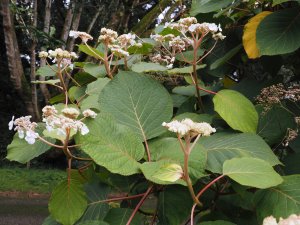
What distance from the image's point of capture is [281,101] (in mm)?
835

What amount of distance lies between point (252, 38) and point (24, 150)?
0.53m

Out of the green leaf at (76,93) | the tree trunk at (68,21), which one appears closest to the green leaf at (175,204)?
the green leaf at (76,93)

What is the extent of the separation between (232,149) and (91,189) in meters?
0.30

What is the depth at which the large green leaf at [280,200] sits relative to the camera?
0.61 meters

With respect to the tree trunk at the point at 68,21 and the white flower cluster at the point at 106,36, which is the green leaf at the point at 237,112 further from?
the tree trunk at the point at 68,21

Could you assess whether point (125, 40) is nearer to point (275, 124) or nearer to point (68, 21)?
point (275, 124)

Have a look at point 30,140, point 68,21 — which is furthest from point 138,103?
point 68,21

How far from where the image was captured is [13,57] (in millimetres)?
7062

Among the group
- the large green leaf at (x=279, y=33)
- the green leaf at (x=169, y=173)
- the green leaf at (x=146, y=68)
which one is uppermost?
the large green leaf at (x=279, y=33)

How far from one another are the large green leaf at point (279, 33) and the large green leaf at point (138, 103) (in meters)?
0.23

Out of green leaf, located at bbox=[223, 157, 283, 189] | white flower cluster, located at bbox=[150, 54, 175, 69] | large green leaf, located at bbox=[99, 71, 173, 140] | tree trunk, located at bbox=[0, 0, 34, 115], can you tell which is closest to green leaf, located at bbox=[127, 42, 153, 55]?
white flower cluster, located at bbox=[150, 54, 175, 69]

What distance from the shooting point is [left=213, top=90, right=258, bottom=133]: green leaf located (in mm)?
743

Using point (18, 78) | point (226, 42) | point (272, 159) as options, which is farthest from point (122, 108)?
point (18, 78)

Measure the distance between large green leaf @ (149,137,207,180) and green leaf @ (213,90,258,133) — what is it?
4.8 inches
